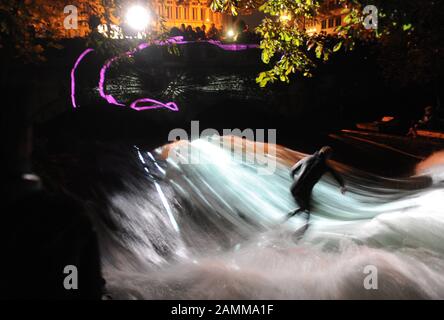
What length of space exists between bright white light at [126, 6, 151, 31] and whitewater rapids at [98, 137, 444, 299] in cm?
486

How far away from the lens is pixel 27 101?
2.77 metres

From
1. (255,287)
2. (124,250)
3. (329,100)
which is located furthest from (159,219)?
(329,100)

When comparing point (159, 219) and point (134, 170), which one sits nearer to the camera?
point (159, 219)

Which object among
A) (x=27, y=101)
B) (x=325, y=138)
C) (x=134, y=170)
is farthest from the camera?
(x=325, y=138)

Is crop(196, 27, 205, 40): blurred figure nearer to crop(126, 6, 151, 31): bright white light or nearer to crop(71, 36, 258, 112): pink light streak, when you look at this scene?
crop(71, 36, 258, 112): pink light streak

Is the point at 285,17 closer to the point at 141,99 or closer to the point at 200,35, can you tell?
the point at 200,35

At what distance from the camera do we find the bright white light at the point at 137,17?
8.67 meters

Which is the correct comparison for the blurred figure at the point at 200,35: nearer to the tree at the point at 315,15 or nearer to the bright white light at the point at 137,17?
the bright white light at the point at 137,17

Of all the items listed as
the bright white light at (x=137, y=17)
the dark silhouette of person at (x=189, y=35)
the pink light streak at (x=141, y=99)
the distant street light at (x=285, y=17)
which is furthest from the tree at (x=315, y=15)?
the dark silhouette of person at (x=189, y=35)

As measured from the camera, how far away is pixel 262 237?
8.88 m

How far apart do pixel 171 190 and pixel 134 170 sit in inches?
83.5

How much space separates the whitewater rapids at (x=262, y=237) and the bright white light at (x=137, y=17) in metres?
4.86
